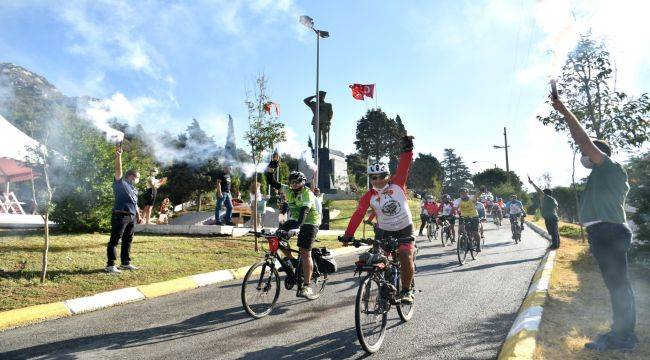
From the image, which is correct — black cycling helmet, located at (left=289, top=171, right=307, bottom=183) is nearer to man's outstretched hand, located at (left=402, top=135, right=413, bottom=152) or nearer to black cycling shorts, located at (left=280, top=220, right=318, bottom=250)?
black cycling shorts, located at (left=280, top=220, right=318, bottom=250)

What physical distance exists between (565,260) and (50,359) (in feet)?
33.5

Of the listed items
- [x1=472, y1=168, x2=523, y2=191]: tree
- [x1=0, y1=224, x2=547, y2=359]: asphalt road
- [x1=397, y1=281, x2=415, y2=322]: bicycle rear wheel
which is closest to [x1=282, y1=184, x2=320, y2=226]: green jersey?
[x1=0, y1=224, x2=547, y2=359]: asphalt road

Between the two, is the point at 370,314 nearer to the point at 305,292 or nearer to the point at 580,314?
the point at 305,292

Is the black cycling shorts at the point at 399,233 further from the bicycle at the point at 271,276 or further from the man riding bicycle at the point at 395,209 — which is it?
the bicycle at the point at 271,276

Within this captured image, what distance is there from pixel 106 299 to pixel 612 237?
6.67 meters

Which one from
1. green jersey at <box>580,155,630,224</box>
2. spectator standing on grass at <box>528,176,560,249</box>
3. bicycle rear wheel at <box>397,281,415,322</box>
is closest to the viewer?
green jersey at <box>580,155,630,224</box>

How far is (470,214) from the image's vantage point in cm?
1266

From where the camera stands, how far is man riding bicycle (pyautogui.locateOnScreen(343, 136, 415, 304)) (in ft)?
17.2

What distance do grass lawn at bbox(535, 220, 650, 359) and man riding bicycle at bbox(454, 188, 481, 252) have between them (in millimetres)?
3401

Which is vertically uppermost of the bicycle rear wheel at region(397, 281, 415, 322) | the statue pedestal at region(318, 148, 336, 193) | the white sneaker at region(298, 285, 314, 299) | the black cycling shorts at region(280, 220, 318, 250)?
the statue pedestal at region(318, 148, 336, 193)

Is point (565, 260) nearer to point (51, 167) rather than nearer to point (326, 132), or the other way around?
point (51, 167)

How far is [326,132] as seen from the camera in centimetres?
4103

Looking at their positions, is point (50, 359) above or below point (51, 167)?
below

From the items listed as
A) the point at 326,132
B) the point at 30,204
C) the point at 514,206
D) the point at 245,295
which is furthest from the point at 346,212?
the point at 245,295
